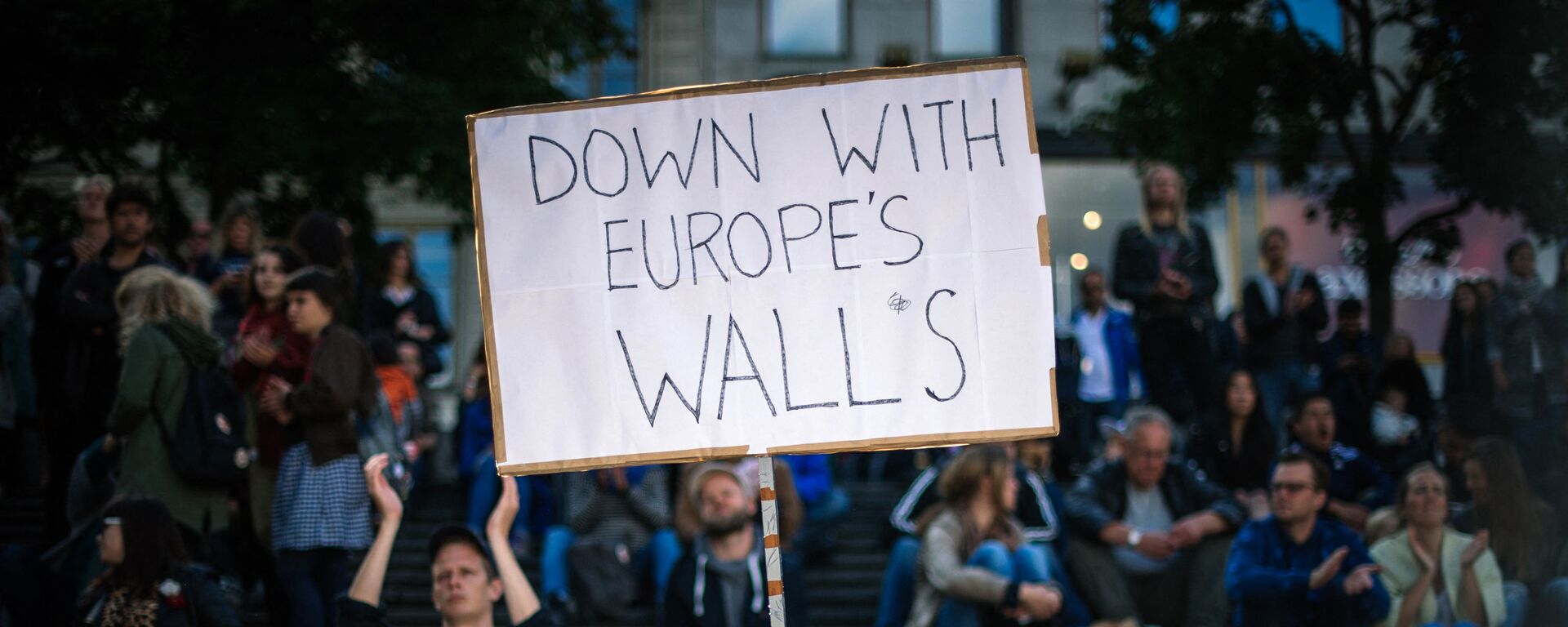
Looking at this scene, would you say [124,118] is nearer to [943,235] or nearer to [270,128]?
[270,128]

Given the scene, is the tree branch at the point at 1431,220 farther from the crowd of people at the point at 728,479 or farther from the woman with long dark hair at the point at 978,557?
the woman with long dark hair at the point at 978,557

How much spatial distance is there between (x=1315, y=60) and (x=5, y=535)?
8.90 m

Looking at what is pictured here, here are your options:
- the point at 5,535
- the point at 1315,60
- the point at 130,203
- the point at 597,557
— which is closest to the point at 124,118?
the point at 130,203

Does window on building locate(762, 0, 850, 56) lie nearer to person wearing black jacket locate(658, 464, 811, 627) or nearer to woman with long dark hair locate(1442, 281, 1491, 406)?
woman with long dark hair locate(1442, 281, 1491, 406)

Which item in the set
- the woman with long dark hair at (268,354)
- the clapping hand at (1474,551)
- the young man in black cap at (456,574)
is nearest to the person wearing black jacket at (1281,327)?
the clapping hand at (1474,551)

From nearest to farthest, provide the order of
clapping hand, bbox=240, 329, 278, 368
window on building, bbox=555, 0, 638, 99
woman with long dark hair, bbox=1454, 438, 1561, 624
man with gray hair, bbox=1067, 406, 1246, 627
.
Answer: clapping hand, bbox=240, 329, 278, 368 < woman with long dark hair, bbox=1454, 438, 1561, 624 < man with gray hair, bbox=1067, 406, 1246, 627 < window on building, bbox=555, 0, 638, 99

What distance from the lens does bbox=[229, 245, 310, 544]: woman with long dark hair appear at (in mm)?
6598

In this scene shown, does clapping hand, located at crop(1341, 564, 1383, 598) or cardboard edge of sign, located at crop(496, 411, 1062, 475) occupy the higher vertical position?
cardboard edge of sign, located at crop(496, 411, 1062, 475)

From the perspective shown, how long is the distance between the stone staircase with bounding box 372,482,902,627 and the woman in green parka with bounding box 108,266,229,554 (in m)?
2.34

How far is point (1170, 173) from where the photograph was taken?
9.33 metres

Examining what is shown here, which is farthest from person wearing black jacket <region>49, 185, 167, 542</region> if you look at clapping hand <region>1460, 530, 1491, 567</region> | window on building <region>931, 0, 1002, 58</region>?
window on building <region>931, 0, 1002, 58</region>

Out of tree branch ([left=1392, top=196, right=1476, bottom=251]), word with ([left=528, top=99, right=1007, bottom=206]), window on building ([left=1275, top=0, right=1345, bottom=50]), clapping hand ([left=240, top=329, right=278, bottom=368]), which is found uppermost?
window on building ([left=1275, top=0, right=1345, bottom=50])

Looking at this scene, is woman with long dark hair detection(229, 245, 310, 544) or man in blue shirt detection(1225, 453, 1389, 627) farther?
man in blue shirt detection(1225, 453, 1389, 627)

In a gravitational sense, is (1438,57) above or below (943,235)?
above
